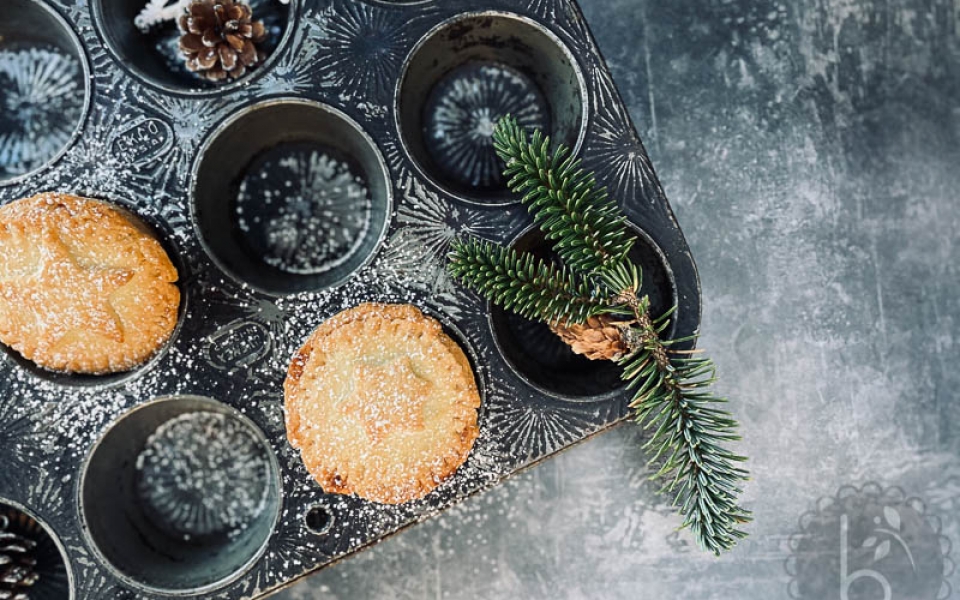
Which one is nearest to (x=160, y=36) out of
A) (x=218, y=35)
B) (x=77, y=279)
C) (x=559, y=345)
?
(x=218, y=35)

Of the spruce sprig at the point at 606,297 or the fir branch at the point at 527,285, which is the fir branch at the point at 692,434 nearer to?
the spruce sprig at the point at 606,297

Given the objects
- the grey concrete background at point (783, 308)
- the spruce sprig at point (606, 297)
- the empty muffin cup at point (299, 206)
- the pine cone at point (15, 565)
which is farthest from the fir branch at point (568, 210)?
the pine cone at point (15, 565)

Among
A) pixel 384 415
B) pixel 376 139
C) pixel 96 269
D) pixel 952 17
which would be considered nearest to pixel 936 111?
pixel 952 17

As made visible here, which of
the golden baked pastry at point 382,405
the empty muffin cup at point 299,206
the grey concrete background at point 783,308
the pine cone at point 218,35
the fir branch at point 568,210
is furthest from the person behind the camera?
the grey concrete background at point 783,308

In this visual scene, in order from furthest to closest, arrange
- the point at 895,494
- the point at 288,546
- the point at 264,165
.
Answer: the point at 895,494 < the point at 264,165 < the point at 288,546

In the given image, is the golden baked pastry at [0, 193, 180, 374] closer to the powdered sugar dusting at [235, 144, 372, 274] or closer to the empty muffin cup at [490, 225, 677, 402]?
the powdered sugar dusting at [235, 144, 372, 274]

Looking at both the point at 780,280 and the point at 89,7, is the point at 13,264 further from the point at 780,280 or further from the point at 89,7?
the point at 780,280

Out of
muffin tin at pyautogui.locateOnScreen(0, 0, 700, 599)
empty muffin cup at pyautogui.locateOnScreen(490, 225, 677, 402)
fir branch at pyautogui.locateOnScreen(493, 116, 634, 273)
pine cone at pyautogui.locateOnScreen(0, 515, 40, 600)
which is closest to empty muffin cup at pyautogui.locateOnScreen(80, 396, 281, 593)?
muffin tin at pyautogui.locateOnScreen(0, 0, 700, 599)
